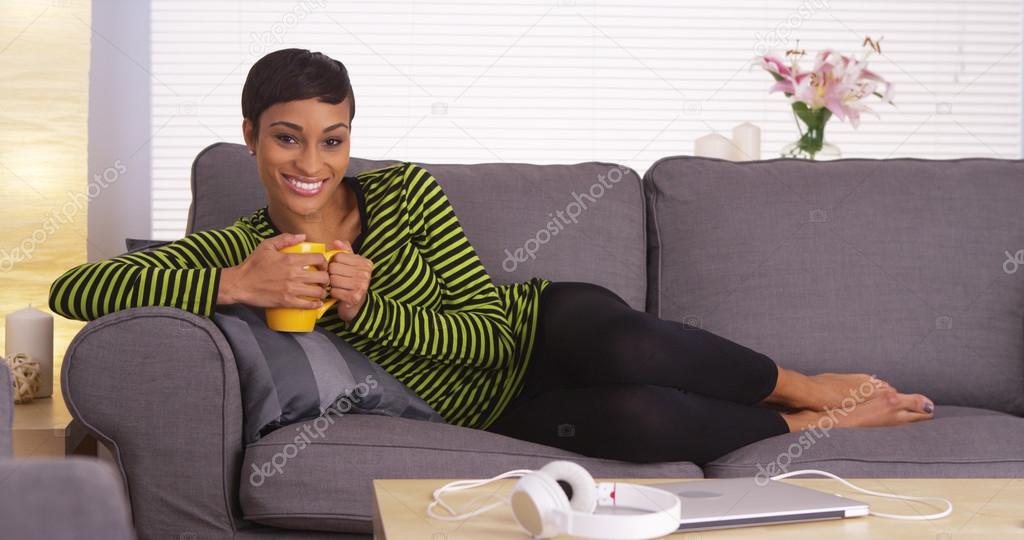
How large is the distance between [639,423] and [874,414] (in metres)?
0.53

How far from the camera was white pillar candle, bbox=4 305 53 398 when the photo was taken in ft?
7.12

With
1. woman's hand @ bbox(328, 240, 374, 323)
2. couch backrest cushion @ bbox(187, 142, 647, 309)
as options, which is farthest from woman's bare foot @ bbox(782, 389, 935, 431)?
woman's hand @ bbox(328, 240, 374, 323)

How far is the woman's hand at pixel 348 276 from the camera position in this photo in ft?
5.14

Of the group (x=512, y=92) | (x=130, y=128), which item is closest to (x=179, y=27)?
(x=130, y=128)

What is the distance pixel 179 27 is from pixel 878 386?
2.23 meters

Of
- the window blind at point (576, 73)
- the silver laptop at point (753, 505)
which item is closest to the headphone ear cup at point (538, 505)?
the silver laptop at point (753, 505)

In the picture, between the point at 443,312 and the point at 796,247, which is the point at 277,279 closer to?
the point at 443,312

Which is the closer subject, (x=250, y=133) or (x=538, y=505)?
(x=538, y=505)

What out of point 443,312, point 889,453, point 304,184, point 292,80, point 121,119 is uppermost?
point 121,119

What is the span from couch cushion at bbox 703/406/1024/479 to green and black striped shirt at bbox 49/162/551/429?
42cm

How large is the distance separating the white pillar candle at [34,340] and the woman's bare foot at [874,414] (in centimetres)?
149

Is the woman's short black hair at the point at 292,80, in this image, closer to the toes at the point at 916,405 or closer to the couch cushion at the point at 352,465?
the couch cushion at the point at 352,465

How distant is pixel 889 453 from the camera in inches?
63.3

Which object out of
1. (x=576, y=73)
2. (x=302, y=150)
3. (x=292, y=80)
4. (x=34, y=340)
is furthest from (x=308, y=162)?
(x=576, y=73)
